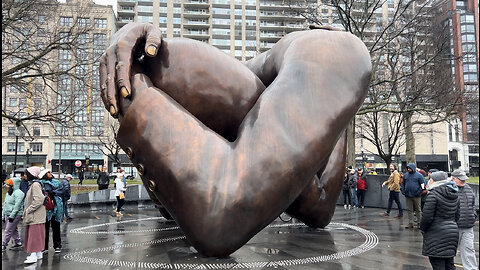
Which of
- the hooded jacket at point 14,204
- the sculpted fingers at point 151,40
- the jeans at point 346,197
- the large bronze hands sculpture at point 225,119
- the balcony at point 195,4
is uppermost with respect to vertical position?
the balcony at point 195,4

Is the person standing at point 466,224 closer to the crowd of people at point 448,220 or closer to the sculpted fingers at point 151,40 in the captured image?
the crowd of people at point 448,220

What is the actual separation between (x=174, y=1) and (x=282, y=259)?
83704 mm

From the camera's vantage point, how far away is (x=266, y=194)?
81.3 inches

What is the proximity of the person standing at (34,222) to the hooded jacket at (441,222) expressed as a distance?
21.8 feet

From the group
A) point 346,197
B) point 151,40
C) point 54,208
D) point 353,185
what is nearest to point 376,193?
point 346,197

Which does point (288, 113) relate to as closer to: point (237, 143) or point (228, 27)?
point (237, 143)

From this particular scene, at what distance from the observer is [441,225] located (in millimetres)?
5297

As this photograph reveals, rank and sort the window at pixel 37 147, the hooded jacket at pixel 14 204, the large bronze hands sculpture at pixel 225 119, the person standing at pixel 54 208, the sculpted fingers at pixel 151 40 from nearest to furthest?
the large bronze hands sculpture at pixel 225 119 → the sculpted fingers at pixel 151 40 → the person standing at pixel 54 208 → the hooded jacket at pixel 14 204 → the window at pixel 37 147

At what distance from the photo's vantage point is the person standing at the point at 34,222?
718cm

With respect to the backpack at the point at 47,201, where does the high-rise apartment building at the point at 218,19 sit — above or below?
above

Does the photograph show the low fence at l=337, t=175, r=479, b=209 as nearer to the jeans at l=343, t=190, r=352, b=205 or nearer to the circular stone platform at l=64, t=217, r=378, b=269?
the jeans at l=343, t=190, r=352, b=205

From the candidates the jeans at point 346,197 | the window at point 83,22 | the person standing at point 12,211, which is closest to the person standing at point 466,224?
the person standing at point 12,211

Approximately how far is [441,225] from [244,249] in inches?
118

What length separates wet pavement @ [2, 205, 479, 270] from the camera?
5.75 m
